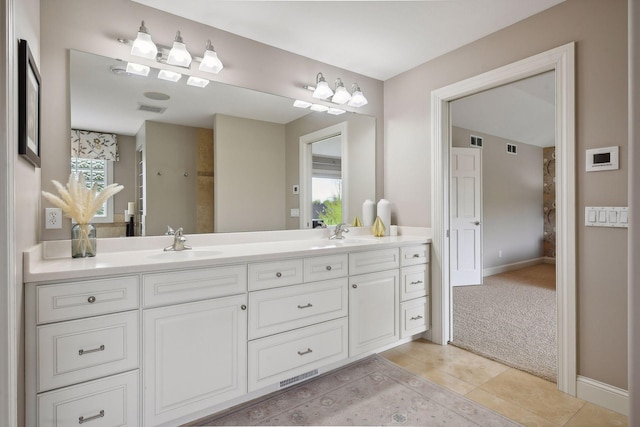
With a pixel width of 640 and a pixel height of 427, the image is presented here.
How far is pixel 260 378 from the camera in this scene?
1836 millimetres

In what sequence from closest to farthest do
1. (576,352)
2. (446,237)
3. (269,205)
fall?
(576,352)
(269,205)
(446,237)

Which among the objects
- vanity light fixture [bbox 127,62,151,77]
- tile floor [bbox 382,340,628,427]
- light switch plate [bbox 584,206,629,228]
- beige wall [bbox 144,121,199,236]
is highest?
vanity light fixture [bbox 127,62,151,77]

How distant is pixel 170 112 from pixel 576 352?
117 inches

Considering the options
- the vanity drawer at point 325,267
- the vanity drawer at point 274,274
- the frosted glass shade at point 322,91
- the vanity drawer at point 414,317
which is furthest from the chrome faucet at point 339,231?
the frosted glass shade at point 322,91

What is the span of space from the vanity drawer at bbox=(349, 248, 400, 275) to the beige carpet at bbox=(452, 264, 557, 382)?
0.97 m

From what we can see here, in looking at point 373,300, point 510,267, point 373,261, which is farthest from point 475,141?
point 373,300

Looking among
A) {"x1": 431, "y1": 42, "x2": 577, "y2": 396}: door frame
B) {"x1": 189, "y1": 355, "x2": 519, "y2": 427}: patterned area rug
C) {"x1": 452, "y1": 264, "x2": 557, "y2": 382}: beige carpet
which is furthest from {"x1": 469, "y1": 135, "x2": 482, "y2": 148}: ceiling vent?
{"x1": 189, "y1": 355, "x2": 519, "y2": 427}: patterned area rug

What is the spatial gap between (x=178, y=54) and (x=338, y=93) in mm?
1292

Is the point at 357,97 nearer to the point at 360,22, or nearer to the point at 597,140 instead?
the point at 360,22

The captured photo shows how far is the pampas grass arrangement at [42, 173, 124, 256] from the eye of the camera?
1.62m

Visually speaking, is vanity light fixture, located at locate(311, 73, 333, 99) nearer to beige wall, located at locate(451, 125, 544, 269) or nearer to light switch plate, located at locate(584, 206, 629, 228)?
light switch plate, located at locate(584, 206, 629, 228)

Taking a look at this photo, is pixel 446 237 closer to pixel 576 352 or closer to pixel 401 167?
pixel 401 167

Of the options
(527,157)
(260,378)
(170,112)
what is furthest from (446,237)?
(527,157)

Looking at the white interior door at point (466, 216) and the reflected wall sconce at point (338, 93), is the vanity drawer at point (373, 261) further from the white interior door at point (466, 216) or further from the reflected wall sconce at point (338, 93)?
the white interior door at point (466, 216)
